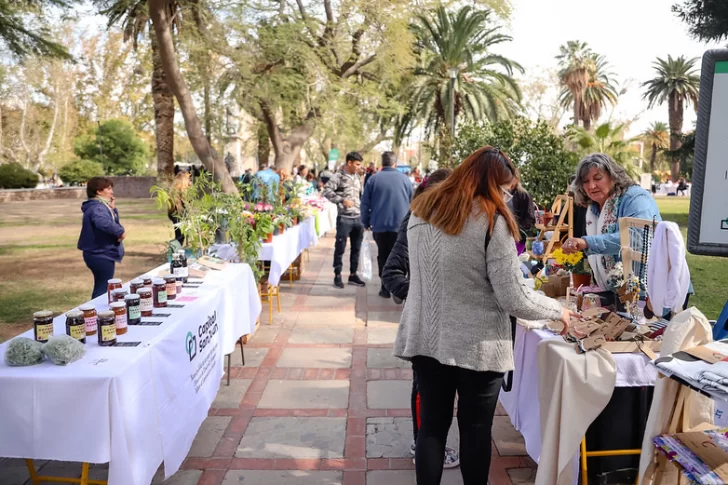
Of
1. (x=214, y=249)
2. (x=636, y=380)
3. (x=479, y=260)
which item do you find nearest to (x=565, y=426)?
(x=636, y=380)

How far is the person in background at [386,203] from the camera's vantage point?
7.17 m

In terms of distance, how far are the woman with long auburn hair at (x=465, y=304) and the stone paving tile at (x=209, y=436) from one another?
1620 mm

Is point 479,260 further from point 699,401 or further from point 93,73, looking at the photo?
point 93,73

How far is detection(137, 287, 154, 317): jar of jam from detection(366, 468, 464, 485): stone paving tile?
1.57 metres

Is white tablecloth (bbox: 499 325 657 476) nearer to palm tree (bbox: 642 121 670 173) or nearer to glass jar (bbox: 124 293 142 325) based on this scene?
glass jar (bbox: 124 293 142 325)

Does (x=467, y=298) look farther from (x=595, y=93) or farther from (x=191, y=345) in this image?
(x=595, y=93)

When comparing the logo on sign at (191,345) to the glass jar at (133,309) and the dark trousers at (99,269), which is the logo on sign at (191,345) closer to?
the glass jar at (133,309)

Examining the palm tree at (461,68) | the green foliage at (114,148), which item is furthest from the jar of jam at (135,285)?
the green foliage at (114,148)

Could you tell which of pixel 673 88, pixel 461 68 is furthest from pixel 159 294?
pixel 673 88

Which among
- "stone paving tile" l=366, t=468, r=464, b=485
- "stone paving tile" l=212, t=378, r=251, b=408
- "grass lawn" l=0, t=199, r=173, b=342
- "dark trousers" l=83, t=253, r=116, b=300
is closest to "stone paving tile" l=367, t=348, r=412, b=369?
"stone paving tile" l=212, t=378, r=251, b=408

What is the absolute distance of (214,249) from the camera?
17.5ft

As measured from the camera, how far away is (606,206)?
368 cm

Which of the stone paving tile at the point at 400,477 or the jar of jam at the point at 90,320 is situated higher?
the jar of jam at the point at 90,320

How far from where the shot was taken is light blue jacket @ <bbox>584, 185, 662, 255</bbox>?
11.3 feet
